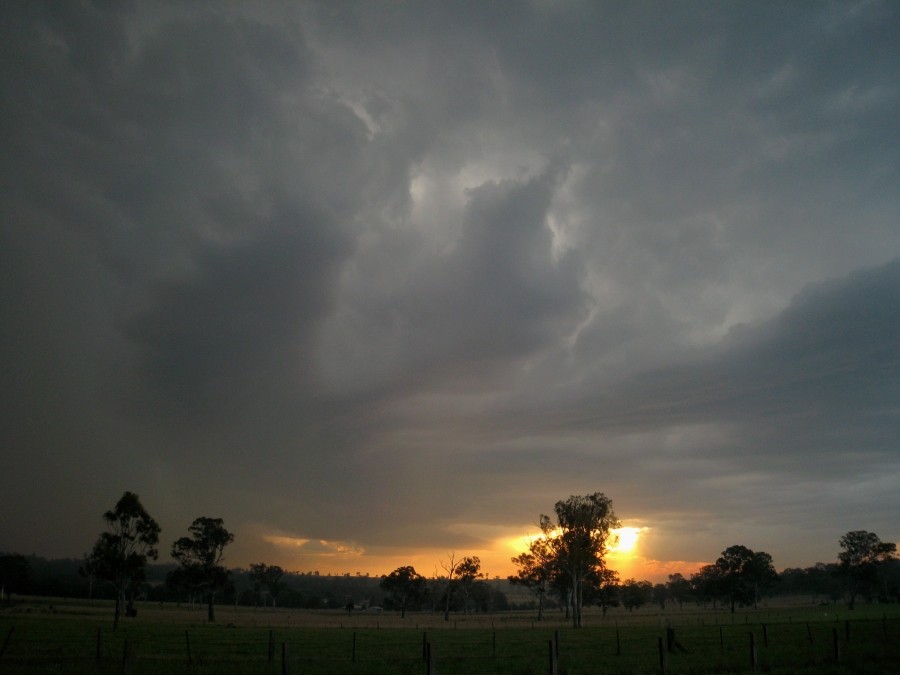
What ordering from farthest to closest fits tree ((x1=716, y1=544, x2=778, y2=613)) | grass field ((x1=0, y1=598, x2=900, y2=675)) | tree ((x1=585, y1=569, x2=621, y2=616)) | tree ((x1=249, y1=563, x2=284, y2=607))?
1. tree ((x1=249, y1=563, x2=284, y2=607))
2. tree ((x1=716, y1=544, x2=778, y2=613))
3. tree ((x1=585, y1=569, x2=621, y2=616))
4. grass field ((x1=0, y1=598, x2=900, y2=675))

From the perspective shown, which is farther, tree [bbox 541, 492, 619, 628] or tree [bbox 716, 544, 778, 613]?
tree [bbox 716, 544, 778, 613]

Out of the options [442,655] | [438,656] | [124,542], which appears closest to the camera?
[438,656]

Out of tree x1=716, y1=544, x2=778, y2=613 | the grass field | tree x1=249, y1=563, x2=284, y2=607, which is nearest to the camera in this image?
the grass field

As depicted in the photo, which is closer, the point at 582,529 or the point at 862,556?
the point at 582,529

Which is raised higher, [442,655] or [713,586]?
[442,655]

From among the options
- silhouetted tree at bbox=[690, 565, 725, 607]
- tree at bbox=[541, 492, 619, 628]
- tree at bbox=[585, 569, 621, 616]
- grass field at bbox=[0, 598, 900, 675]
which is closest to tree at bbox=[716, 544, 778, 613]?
silhouetted tree at bbox=[690, 565, 725, 607]

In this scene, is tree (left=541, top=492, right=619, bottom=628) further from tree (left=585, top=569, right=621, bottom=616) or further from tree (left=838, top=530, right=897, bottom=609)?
tree (left=838, top=530, right=897, bottom=609)

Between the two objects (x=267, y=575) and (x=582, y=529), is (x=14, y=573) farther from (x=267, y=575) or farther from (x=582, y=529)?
(x=582, y=529)

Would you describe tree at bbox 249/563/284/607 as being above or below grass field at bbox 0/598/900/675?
below

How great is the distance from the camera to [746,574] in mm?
143875

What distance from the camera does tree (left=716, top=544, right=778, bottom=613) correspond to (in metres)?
142

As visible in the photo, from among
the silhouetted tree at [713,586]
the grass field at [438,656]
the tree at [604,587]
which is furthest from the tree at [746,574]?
the grass field at [438,656]

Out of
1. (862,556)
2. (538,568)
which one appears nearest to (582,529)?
(538,568)

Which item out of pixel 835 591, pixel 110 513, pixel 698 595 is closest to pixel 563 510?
pixel 110 513
